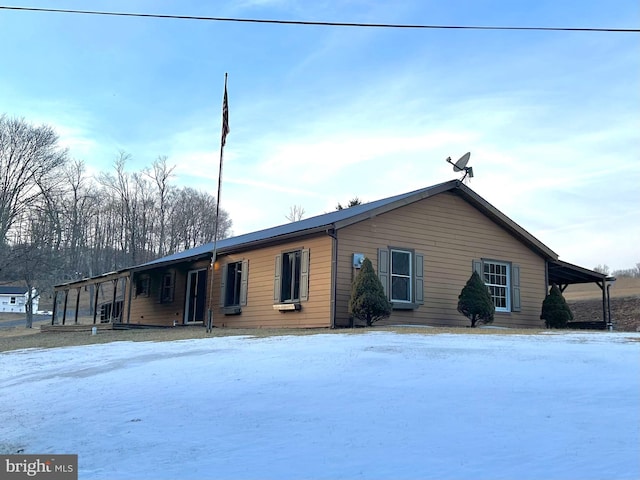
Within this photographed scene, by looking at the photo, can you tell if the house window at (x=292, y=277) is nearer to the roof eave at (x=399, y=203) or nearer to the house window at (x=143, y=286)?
the roof eave at (x=399, y=203)

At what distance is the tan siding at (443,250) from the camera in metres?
15.1

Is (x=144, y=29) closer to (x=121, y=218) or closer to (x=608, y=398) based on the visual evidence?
(x=608, y=398)

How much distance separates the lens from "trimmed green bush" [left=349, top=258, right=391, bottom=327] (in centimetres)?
1392

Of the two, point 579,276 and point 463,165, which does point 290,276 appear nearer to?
point 463,165

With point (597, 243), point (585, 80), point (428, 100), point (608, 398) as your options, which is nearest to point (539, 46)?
point (585, 80)

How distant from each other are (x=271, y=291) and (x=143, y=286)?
956 centimetres

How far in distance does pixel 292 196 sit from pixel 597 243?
29216 mm

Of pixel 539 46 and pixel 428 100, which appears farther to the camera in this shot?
pixel 428 100

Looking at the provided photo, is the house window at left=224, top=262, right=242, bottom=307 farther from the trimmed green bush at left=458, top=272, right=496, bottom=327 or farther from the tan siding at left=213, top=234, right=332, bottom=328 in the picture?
the trimmed green bush at left=458, top=272, right=496, bottom=327

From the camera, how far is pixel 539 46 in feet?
43.4

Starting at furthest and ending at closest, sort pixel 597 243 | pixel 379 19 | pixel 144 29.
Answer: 1. pixel 597 243
2. pixel 144 29
3. pixel 379 19

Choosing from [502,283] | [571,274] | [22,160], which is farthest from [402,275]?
[22,160]

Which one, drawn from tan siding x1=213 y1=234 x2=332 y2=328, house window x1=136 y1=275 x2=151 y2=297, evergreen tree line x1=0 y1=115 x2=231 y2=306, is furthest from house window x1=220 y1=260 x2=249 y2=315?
evergreen tree line x1=0 y1=115 x2=231 y2=306

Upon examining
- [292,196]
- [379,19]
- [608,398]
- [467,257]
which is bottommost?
[608,398]
